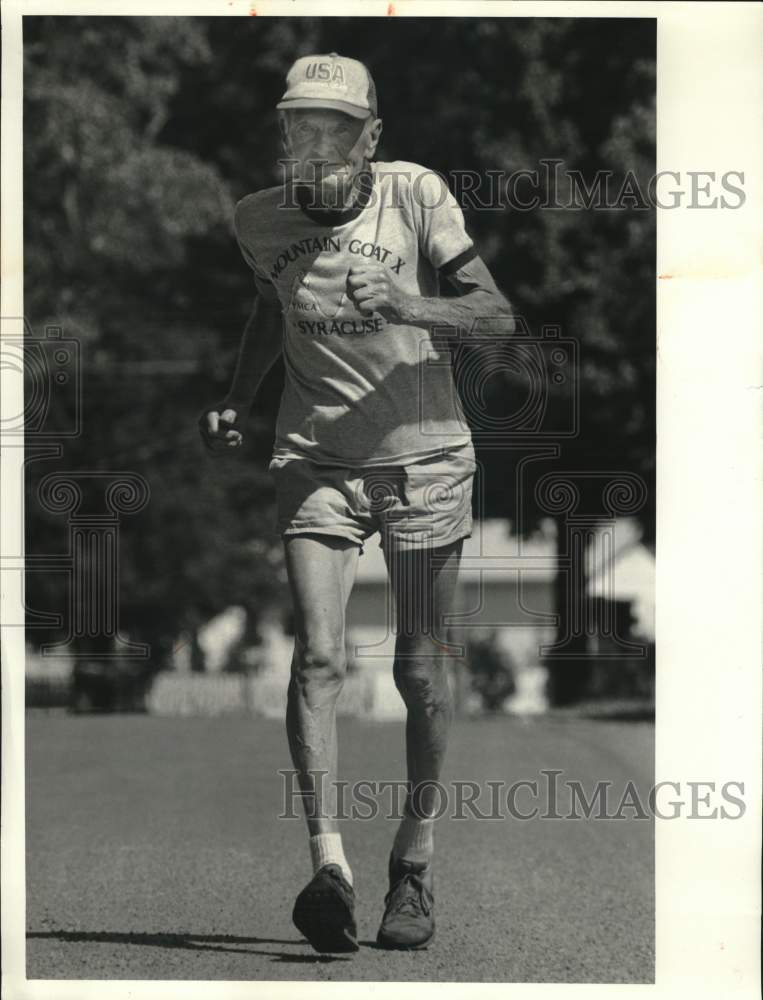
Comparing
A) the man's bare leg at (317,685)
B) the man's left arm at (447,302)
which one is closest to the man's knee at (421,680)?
the man's bare leg at (317,685)

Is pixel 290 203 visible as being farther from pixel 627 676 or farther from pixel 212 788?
pixel 627 676

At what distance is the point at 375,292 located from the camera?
4.52m

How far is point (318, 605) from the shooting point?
15.8 feet

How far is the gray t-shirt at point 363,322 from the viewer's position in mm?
4809

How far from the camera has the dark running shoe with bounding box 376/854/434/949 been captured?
4.89m

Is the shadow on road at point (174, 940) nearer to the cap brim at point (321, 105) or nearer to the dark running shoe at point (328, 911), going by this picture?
the dark running shoe at point (328, 911)

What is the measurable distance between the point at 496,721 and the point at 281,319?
1112 centimetres

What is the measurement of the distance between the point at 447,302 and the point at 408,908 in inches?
61.4

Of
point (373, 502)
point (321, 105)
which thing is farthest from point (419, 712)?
point (321, 105)

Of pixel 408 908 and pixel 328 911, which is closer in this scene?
pixel 328 911

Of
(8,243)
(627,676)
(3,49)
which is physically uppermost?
(3,49)

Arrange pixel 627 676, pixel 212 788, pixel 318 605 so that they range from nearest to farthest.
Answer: pixel 318 605 → pixel 212 788 → pixel 627 676

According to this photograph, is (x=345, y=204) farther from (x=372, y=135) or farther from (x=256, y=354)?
(x=256, y=354)

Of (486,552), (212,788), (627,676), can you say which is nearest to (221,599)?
(627,676)
